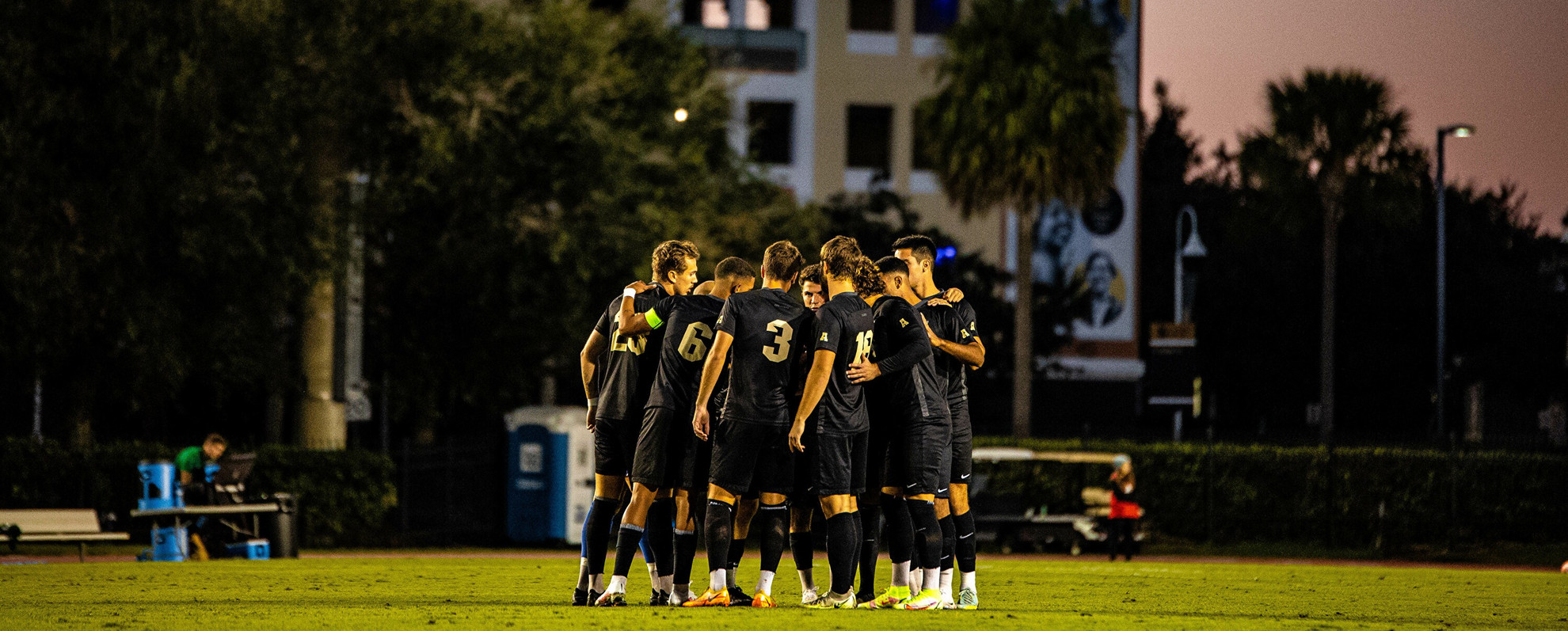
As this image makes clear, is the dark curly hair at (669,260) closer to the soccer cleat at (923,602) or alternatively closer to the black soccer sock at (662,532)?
the black soccer sock at (662,532)

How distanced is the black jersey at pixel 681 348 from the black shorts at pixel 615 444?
24 centimetres

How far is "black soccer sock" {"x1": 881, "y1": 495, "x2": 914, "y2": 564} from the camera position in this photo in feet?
35.1

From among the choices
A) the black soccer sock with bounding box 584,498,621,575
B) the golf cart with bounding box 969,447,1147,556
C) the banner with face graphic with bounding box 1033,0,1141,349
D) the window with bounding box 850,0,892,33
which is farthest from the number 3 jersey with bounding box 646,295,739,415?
the banner with face graphic with bounding box 1033,0,1141,349

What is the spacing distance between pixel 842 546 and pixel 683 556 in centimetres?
92

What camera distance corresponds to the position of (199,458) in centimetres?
1991

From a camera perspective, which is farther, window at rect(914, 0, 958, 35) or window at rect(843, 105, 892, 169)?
window at rect(914, 0, 958, 35)

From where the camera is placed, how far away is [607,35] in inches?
1121

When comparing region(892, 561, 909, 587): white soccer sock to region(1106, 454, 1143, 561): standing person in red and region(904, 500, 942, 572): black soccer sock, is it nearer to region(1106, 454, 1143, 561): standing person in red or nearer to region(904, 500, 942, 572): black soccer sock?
region(904, 500, 942, 572): black soccer sock

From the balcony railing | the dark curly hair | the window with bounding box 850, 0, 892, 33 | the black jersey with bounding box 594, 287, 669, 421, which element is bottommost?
the black jersey with bounding box 594, 287, 669, 421

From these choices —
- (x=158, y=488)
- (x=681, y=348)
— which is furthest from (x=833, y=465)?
(x=158, y=488)

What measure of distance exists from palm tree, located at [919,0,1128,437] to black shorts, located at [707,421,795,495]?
23913 mm

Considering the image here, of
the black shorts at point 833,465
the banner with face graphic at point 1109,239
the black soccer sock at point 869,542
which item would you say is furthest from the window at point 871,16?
the black shorts at point 833,465

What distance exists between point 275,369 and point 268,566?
9.56 meters

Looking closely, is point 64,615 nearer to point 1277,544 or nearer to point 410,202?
point 410,202
